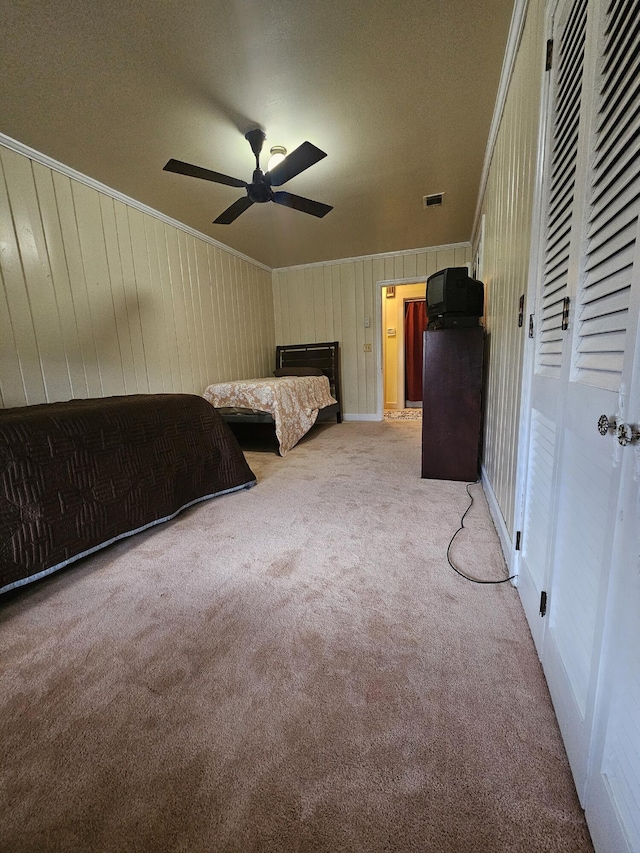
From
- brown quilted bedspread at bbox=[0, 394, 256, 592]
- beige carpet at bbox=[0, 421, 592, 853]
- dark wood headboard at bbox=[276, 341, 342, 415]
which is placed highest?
dark wood headboard at bbox=[276, 341, 342, 415]

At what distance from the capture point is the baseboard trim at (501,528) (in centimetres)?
133

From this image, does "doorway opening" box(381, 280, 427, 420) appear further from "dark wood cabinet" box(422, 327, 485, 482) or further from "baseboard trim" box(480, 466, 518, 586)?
"baseboard trim" box(480, 466, 518, 586)

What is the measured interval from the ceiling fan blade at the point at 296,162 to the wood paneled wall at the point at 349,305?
268 cm

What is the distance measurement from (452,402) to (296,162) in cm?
184

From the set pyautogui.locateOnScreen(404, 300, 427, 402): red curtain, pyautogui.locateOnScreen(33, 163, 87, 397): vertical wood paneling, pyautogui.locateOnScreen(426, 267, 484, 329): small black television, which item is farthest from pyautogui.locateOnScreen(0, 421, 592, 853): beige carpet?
pyautogui.locateOnScreen(404, 300, 427, 402): red curtain

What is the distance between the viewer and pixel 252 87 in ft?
6.00

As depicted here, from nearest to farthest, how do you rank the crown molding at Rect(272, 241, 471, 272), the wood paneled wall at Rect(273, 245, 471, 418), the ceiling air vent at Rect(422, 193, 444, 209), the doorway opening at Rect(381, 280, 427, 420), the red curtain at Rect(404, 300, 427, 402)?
the ceiling air vent at Rect(422, 193, 444, 209), the crown molding at Rect(272, 241, 471, 272), the wood paneled wall at Rect(273, 245, 471, 418), the doorway opening at Rect(381, 280, 427, 420), the red curtain at Rect(404, 300, 427, 402)

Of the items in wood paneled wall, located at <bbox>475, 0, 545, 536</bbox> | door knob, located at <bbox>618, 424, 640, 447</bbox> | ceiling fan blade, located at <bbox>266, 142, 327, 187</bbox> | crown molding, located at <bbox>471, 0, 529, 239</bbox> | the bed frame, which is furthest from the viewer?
the bed frame

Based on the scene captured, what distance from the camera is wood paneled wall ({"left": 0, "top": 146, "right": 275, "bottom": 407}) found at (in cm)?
227

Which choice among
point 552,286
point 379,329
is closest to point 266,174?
point 552,286

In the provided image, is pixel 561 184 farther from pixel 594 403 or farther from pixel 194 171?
pixel 194 171

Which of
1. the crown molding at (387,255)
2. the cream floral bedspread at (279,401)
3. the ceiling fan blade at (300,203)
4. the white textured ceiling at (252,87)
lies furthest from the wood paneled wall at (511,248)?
the crown molding at (387,255)

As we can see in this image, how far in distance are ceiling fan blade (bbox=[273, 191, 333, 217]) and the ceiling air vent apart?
115cm

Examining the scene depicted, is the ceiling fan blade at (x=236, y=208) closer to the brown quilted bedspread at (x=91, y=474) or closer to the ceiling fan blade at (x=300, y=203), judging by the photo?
the ceiling fan blade at (x=300, y=203)
